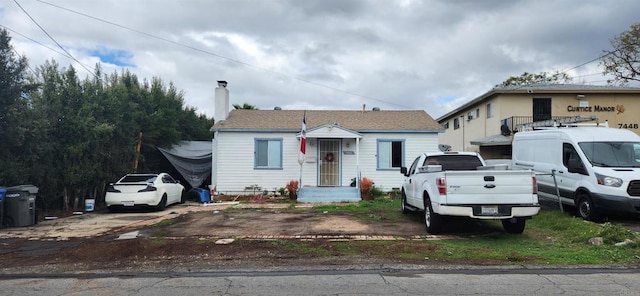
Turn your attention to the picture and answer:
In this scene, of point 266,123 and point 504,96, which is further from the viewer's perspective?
point 504,96

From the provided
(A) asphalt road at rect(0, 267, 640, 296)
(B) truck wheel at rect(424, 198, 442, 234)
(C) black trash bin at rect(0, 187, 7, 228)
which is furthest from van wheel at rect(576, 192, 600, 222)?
(C) black trash bin at rect(0, 187, 7, 228)

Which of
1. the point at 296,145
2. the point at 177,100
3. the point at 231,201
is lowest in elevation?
the point at 231,201

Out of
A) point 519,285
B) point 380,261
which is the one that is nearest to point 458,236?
point 380,261

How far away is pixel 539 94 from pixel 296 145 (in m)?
16.6

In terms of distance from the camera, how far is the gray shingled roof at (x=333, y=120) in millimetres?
18875

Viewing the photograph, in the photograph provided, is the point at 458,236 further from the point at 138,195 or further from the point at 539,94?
the point at 539,94

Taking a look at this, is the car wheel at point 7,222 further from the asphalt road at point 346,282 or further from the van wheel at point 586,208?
the van wheel at point 586,208

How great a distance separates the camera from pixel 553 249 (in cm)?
801

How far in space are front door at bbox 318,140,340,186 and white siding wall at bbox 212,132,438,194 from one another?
257 mm

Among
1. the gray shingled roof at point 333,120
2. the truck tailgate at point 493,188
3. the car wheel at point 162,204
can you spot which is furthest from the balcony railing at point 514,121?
the car wheel at point 162,204

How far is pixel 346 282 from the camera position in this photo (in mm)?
5879

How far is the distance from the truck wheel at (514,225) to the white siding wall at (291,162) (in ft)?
30.4

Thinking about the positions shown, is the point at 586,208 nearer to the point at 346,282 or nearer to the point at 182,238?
the point at 346,282

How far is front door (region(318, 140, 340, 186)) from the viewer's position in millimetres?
19000
